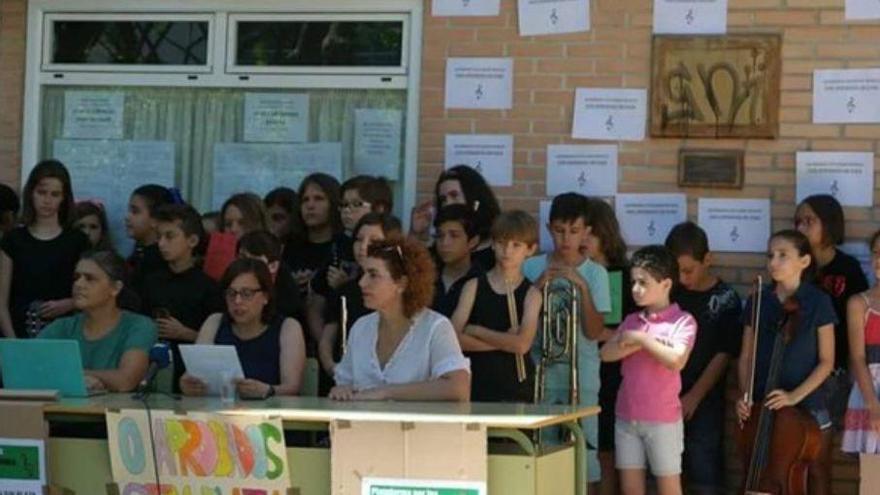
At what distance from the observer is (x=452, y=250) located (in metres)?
8.43

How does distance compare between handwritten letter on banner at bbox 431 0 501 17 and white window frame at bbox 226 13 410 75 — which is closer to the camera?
handwritten letter on banner at bbox 431 0 501 17

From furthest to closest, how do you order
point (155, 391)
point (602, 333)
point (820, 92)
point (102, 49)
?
point (102, 49)
point (820, 92)
point (602, 333)
point (155, 391)

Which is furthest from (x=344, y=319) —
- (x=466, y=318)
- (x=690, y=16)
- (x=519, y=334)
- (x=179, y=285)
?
(x=690, y=16)

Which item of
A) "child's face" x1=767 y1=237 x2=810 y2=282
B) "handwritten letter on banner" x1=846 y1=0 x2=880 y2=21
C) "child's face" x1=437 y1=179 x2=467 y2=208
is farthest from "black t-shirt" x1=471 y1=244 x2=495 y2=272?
"handwritten letter on banner" x1=846 y1=0 x2=880 y2=21

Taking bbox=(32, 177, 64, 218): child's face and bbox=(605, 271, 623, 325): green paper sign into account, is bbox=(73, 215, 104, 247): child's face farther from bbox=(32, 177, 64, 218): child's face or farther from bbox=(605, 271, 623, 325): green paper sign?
bbox=(605, 271, 623, 325): green paper sign

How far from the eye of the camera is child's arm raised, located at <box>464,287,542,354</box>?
798 centimetres

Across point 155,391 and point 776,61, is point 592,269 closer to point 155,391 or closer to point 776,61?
point 776,61

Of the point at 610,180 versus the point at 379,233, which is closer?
the point at 379,233

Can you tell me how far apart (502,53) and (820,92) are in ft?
5.63

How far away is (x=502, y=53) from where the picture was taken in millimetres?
9586

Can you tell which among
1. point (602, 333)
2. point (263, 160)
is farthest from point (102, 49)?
point (602, 333)

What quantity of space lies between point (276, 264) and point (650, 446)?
1.96m

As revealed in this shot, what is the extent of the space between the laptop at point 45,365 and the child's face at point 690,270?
301 centimetres

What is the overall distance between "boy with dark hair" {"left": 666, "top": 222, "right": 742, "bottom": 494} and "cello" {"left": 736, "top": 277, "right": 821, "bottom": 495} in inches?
22.4
